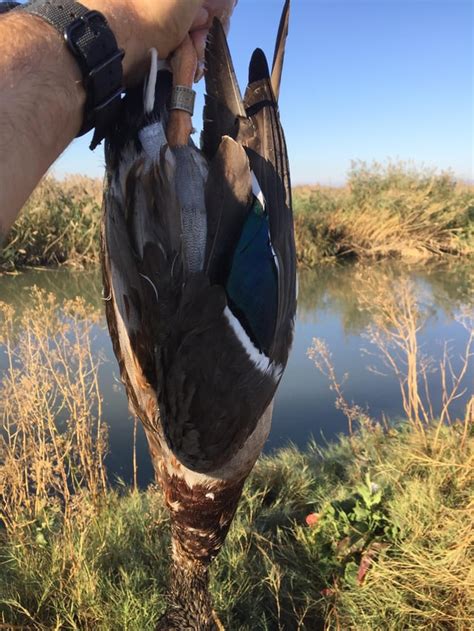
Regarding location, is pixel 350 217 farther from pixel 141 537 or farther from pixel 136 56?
pixel 136 56

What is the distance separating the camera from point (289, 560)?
3.40 meters

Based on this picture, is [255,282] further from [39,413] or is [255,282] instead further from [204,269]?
[39,413]

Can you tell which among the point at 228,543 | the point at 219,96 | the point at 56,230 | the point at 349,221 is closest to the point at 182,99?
the point at 219,96

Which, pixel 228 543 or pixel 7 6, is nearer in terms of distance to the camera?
pixel 7 6

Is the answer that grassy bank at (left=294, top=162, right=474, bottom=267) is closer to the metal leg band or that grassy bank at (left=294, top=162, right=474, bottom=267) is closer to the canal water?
the canal water

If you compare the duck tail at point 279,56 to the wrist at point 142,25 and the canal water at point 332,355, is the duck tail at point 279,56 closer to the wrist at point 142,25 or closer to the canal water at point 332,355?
the wrist at point 142,25

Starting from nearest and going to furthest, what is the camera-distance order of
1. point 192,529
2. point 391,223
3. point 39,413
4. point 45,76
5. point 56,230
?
point 45,76, point 192,529, point 39,413, point 56,230, point 391,223

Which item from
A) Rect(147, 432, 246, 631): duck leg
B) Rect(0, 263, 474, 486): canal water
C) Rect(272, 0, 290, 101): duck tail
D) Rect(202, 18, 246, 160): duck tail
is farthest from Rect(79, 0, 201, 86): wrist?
Rect(0, 263, 474, 486): canal water

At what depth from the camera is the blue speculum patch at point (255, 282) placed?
52.7 inches

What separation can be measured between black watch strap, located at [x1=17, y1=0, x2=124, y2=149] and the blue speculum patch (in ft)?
1.42

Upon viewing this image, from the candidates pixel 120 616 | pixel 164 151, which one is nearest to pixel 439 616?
pixel 120 616

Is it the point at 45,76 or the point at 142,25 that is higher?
the point at 142,25

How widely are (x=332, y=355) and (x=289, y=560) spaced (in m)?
3.38

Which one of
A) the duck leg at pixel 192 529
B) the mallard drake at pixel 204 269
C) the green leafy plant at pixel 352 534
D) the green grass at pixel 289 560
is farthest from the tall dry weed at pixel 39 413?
the mallard drake at pixel 204 269
